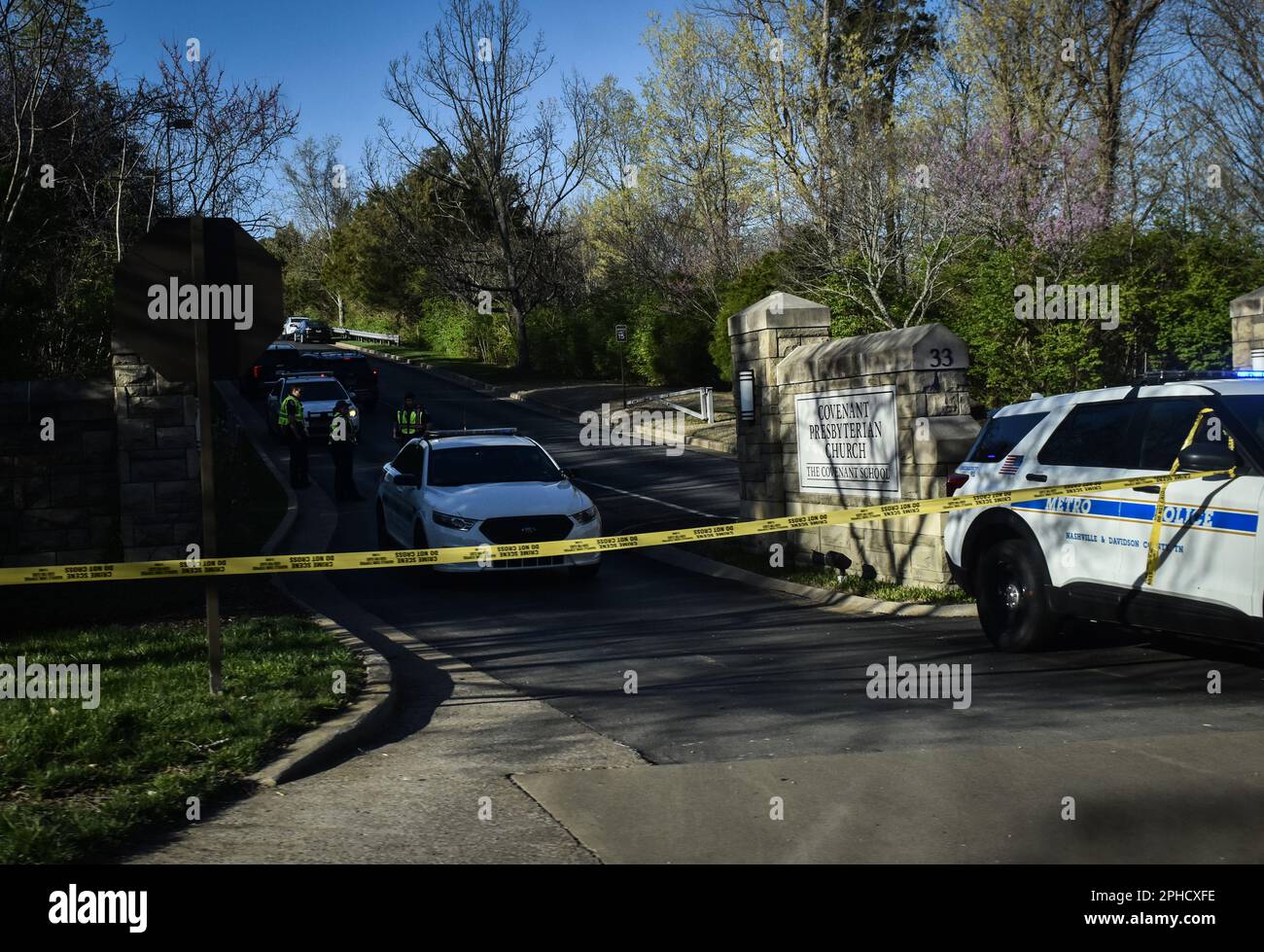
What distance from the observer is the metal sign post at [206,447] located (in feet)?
26.1

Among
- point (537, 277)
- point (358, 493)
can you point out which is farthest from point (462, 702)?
point (537, 277)

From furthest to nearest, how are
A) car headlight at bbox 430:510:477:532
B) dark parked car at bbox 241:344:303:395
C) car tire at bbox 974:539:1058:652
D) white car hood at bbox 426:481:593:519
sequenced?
dark parked car at bbox 241:344:303:395 → white car hood at bbox 426:481:593:519 → car headlight at bbox 430:510:477:532 → car tire at bbox 974:539:1058:652

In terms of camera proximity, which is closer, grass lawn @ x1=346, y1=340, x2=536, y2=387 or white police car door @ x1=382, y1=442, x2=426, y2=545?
white police car door @ x1=382, y1=442, x2=426, y2=545

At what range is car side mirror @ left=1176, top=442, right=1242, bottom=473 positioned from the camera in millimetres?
7328

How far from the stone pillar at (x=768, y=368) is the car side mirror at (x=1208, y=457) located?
24.9 feet

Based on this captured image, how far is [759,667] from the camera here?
9.31 meters

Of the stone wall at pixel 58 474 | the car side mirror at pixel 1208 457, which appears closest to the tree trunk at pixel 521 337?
the stone wall at pixel 58 474

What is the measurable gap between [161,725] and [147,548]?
5911 millimetres

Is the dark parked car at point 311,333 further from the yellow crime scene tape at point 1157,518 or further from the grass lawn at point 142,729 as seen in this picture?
the yellow crime scene tape at point 1157,518

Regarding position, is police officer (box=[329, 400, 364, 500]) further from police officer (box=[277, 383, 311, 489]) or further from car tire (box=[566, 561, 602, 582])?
car tire (box=[566, 561, 602, 582])

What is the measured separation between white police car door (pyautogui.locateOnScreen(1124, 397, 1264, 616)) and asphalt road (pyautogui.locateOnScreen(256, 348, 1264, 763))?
0.70 meters

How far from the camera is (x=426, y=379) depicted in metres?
50.9

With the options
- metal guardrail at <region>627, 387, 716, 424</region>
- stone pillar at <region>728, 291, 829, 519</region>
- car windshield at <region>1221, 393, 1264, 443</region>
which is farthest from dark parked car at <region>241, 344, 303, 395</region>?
car windshield at <region>1221, 393, 1264, 443</region>

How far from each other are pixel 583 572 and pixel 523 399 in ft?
95.9
